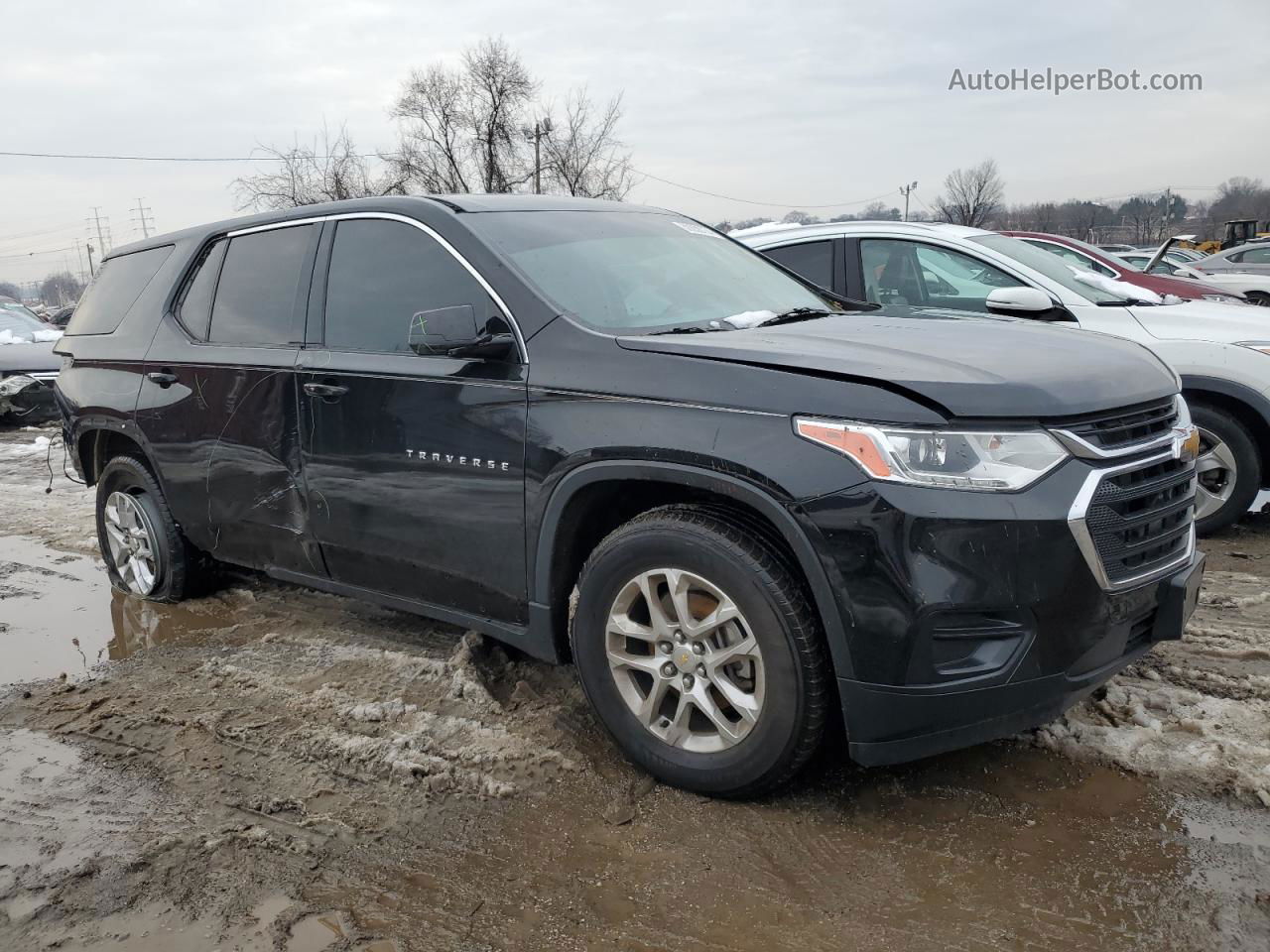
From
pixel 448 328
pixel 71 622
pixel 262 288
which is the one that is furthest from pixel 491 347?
pixel 71 622

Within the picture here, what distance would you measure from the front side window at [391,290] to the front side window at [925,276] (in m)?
3.12

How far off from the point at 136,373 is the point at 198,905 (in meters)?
2.99

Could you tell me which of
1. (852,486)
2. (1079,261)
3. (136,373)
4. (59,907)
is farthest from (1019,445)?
(1079,261)

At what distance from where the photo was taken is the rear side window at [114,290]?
16.2 feet

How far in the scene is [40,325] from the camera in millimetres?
14828

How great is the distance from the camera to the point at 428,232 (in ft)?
11.8

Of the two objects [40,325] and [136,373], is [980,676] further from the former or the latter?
[40,325]

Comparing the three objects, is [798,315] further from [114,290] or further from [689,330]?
[114,290]

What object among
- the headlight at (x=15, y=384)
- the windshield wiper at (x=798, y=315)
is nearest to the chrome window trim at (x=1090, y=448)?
the windshield wiper at (x=798, y=315)

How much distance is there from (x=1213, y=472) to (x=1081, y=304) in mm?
1149

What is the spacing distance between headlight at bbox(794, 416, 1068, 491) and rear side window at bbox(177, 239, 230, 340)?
10.5 feet

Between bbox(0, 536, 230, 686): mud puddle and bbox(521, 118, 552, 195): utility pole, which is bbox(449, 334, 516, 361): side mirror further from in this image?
bbox(521, 118, 552, 195): utility pole

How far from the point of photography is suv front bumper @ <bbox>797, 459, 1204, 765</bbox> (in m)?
2.44

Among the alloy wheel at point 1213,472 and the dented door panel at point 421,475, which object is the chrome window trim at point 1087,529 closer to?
the dented door panel at point 421,475
